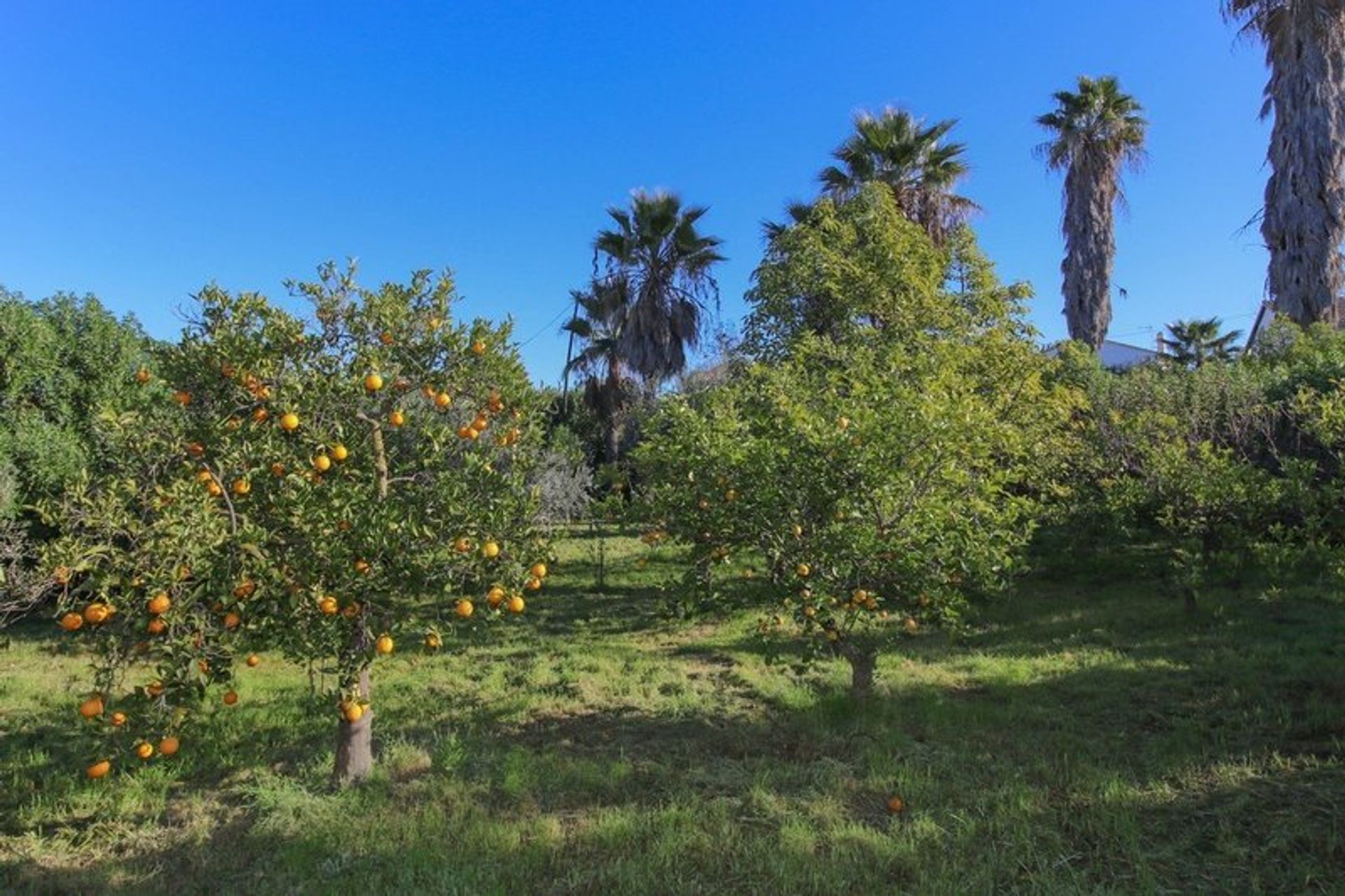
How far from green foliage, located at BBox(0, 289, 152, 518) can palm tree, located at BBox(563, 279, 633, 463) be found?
9.94 metres

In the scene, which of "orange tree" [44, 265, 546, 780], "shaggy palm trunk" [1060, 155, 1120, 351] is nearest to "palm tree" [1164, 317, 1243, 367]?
"shaggy palm trunk" [1060, 155, 1120, 351]

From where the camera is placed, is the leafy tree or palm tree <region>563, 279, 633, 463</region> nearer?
the leafy tree

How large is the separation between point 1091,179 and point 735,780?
19.2 meters

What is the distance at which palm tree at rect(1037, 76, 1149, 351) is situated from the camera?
18.4m

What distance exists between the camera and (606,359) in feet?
65.7

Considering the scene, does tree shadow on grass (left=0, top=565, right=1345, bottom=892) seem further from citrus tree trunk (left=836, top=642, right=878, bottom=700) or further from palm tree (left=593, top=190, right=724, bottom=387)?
palm tree (left=593, top=190, right=724, bottom=387)

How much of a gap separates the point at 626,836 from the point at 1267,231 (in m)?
17.7

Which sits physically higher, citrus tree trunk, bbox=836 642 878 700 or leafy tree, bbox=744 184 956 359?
leafy tree, bbox=744 184 956 359

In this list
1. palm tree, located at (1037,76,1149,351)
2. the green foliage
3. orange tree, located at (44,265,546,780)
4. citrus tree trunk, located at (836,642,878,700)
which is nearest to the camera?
orange tree, located at (44,265,546,780)

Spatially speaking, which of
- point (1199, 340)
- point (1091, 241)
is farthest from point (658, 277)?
point (1199, 340)

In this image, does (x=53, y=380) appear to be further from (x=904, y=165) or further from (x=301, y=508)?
(x=904, y=165)

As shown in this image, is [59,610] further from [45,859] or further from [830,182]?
[830,182]

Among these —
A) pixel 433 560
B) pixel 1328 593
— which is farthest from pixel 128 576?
pixel 1328 593

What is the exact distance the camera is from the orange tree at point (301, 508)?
3.30 metres
